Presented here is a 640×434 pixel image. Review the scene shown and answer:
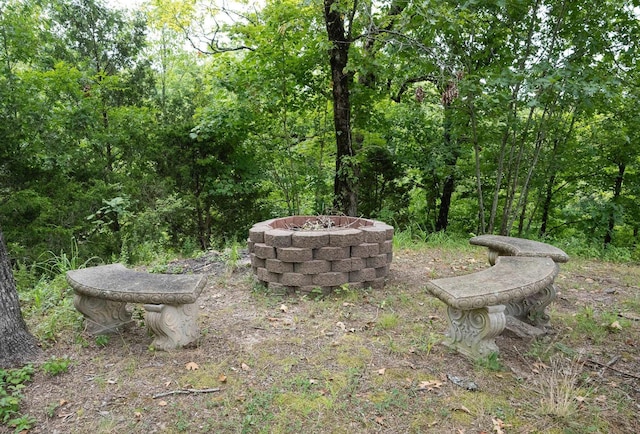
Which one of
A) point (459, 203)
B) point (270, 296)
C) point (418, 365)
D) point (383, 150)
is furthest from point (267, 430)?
point (459, 203)

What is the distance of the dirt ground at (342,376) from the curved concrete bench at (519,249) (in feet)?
1.96

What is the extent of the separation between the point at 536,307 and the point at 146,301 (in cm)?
339

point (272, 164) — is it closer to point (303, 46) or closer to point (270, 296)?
point (303, 46)

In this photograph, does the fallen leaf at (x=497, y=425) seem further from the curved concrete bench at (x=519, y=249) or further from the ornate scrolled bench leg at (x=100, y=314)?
the ornate scrolled bench leg at (x=100, y=314)

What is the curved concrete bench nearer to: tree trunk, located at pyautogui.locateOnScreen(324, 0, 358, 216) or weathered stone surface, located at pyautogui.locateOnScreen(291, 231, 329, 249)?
weathered stone surface, located at pyautogui.locateOnScreen(291, 231, 329, 249)

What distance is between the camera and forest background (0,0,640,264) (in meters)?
5.39

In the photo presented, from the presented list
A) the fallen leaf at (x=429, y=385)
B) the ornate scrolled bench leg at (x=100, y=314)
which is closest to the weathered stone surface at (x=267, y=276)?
the ornate scrolled bench leg at (x=100, y=314)

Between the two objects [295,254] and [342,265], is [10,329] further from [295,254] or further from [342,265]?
[342,265]

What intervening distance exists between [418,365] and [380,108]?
674cm

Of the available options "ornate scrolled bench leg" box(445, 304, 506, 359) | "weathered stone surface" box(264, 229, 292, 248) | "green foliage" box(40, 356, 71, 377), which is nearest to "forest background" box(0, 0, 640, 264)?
"weathered stone surface" box(264, 229, 292, 248)

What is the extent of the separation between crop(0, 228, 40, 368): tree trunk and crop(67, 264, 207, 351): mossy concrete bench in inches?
16.3

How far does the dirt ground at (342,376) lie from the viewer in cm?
214

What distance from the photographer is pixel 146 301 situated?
9.22ft

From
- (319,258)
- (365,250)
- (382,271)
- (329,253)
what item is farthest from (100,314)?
(382,271)
